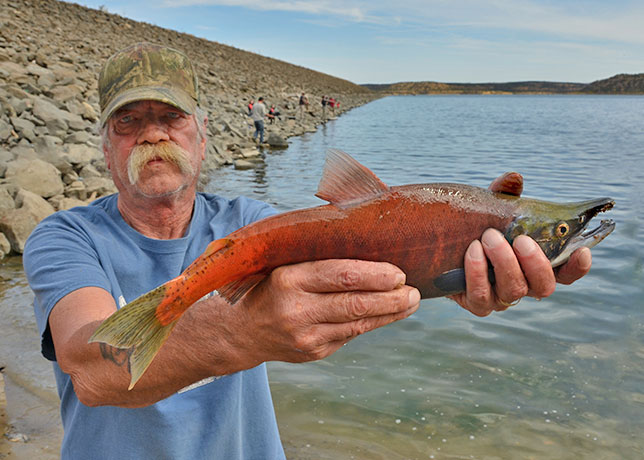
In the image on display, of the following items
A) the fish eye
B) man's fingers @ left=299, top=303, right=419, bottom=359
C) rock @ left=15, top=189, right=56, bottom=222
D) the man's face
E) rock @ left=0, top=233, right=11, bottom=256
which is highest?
the man's face

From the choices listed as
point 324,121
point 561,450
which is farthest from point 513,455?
point 324,121

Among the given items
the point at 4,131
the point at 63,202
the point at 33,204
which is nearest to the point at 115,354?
the point at 33,204

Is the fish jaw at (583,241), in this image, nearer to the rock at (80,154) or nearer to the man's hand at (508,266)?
the man's hand at (508,266)

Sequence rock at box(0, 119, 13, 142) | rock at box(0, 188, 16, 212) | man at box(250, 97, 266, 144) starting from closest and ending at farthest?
rock at box(0, 188, 16, 212)
rock at box(0, 119, 13, 142)
man at box(250, 97, 266, 144)

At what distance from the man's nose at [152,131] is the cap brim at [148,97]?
160 mm

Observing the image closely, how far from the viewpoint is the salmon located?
165 centimetres

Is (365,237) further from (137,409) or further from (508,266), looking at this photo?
(137,409)

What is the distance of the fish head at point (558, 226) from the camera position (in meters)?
1.94

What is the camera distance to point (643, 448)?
14.2ft

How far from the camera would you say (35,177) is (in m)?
9.41

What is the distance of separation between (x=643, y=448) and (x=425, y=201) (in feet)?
12.8

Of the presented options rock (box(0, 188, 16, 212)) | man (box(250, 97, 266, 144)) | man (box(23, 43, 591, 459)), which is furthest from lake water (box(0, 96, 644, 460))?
man (box(250, 97, 266, 144))

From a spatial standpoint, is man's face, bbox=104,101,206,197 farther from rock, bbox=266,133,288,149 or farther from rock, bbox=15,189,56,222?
rock, bbox=266,133,288,149

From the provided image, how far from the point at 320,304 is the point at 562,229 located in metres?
0.98
